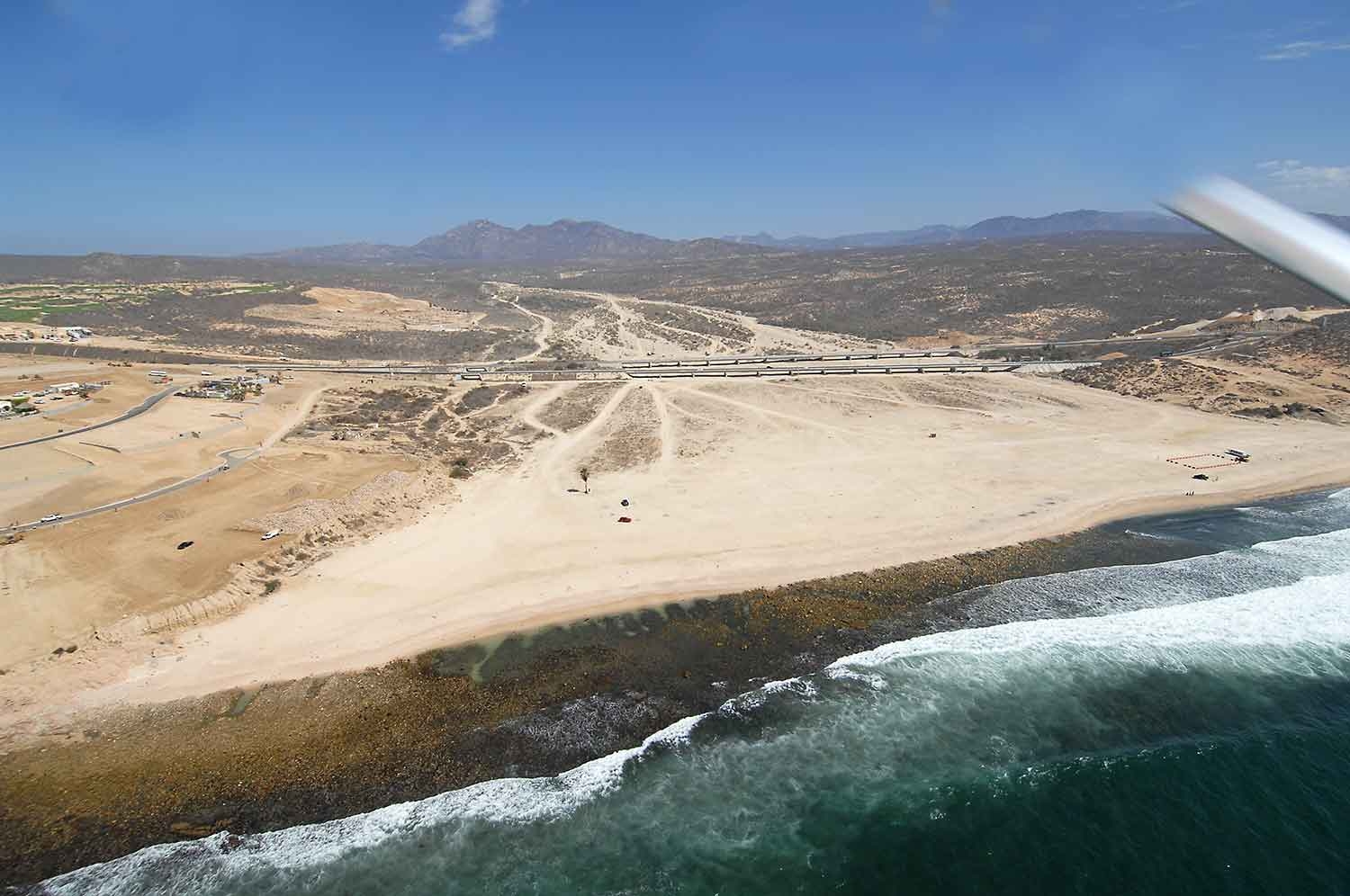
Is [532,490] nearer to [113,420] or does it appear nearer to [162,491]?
[162,491]

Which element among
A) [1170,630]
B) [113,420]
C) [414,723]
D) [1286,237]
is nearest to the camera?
[1286,237]

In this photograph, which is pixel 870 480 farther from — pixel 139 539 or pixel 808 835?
pixel 139 539

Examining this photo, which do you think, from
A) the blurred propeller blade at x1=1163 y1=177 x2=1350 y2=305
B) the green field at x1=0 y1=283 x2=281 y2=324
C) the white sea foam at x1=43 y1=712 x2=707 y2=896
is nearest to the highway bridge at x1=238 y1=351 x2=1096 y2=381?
the green field at x1=0 y1=283 x2=281 y2=324

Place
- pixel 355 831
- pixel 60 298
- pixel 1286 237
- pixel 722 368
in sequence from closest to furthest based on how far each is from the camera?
pixel 1286 237
pixel 355 831
pixel 722 368
pixel 60 298

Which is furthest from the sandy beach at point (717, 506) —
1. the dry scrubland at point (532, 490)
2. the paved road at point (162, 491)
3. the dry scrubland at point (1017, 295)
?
the dry scrubland at point (1017, 295)

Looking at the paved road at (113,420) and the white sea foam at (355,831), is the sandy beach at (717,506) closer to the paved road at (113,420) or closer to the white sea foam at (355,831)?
the white sea foam at (355,831)

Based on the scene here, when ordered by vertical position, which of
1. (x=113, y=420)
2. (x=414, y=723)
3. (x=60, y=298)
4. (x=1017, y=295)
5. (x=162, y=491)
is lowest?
(x=414, y=723)

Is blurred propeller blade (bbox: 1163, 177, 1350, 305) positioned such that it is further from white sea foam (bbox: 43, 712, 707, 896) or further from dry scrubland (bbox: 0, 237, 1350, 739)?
dry scrubland (bbox: 0, 237, 1350, 739)

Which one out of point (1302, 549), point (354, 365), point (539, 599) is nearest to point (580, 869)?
point (539, 599)

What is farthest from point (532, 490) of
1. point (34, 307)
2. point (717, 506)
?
point (34, 307)
